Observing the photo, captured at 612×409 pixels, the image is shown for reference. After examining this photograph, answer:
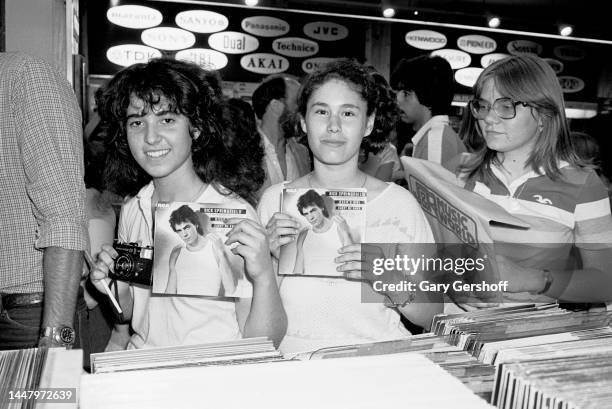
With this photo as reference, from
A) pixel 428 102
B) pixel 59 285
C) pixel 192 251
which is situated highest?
pixel 428 102

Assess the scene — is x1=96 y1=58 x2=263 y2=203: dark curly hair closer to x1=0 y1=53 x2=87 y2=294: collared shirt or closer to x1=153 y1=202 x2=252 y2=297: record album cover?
x1=0 y1=53 x2=87 y2=294: collared shirt

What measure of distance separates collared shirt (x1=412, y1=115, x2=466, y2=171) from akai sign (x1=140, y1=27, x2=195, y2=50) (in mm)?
4539

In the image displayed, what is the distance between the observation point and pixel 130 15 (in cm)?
682

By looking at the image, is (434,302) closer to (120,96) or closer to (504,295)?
(504,295)

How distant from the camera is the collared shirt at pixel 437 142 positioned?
10.4 ft

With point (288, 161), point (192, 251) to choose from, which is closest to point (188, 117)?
point (192, 251)

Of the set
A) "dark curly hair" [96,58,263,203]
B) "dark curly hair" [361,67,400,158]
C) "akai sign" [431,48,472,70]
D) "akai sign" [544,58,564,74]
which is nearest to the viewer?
"dark curly hair" [96,58,263,203]

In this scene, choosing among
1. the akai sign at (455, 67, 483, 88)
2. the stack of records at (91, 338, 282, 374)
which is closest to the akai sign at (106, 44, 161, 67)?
the akai sign at (455, 67, 483, 88)

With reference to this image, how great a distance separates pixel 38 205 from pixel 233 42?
6022mm

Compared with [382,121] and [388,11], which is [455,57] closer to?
[388,11]

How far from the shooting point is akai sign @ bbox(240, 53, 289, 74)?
7.35 meters

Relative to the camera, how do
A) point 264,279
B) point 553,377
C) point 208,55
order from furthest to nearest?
point 208,55
point 264,279
point 553,377

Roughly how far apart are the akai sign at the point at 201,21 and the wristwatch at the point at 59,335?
236 inches

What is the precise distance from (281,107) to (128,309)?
2820mm
